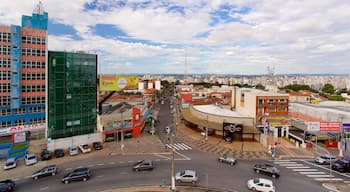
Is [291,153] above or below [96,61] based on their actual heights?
below

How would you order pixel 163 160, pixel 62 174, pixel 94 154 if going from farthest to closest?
pixel 94 154 → pixel 163 160 → pixel 62 174

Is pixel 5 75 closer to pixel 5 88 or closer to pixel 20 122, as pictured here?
pixel 5 88

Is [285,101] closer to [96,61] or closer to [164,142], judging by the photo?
[164,142]

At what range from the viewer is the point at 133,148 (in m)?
40.9

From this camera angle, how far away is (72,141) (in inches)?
1618

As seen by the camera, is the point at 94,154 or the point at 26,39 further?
the point at 26,39

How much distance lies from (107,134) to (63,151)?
9466mm

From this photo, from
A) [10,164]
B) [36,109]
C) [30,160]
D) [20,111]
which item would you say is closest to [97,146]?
[30,160]

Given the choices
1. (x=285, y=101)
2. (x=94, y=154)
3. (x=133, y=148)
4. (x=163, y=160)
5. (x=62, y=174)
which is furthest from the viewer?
(x=285, y=101)

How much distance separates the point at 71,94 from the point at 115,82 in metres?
10.6

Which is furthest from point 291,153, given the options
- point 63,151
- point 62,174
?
point 63,151

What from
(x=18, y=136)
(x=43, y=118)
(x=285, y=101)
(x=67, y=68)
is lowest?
(x=18, y=136)

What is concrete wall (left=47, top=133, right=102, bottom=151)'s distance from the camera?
127 feet

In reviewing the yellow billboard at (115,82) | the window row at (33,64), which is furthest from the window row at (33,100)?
the yellow billboard at (115,82)
